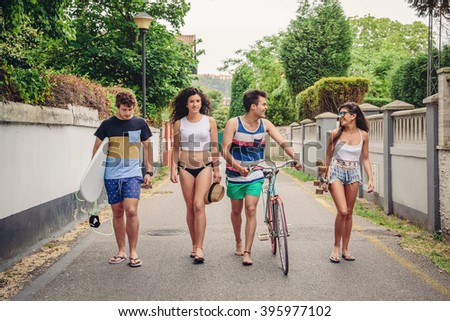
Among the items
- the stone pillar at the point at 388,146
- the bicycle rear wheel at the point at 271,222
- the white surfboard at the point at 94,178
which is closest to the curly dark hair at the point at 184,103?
the white surfboard at the point at 94,178

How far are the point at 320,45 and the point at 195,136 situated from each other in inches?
1337

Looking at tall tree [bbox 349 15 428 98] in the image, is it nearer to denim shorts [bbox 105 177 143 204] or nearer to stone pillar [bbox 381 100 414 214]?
stone pillar [bbox 381 100 414 214]

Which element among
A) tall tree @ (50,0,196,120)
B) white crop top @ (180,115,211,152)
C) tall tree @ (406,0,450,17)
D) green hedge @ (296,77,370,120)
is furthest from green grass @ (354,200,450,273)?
green hedge @ (296,77,370,120)

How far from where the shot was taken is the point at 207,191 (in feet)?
22.2

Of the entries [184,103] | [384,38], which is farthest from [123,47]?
[384,38]

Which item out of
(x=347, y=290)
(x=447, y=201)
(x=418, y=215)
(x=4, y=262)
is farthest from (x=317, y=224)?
(x=4, y=262)

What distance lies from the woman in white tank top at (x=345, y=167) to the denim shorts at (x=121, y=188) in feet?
7.18

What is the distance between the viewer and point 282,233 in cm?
632

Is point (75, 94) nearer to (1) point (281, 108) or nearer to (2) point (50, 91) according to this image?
(2) point (50, 91)

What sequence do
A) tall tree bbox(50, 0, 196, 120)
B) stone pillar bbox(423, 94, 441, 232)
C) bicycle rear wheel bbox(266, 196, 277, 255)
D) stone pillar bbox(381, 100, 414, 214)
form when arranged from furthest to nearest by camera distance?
1. tall tree bbox(50, 0, 196, 120)
2. stone pillar bbox(381, 100, 414, 214)
3. stone pillar bbox(423, 94, 441, 232)
4. bicycle rear wheel bbox(266, 196, 277, 255)

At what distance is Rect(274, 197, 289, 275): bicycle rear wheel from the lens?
5992 millimetres

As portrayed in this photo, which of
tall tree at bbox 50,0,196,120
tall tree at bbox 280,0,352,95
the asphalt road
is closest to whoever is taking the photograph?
the asphalt road

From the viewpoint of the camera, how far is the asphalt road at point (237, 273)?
5289mm

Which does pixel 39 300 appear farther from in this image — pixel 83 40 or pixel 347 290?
pixel 83 40
